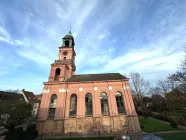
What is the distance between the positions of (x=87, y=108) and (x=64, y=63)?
38.2ft

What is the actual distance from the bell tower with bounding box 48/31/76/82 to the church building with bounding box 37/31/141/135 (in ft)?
1.05

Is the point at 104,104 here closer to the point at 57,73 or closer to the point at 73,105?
the point at 73,105

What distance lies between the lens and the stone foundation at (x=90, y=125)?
1753cm

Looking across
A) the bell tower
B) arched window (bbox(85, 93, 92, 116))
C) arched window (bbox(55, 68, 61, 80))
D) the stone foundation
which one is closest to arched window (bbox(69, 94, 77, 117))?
the stone foundation

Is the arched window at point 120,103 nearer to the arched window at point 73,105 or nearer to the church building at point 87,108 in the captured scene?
the church building at point 87,108

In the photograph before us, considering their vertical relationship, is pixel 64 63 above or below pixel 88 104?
above

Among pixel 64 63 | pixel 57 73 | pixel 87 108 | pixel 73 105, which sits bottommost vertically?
pixel 87 108

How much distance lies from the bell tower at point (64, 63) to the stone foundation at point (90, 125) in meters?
8.84

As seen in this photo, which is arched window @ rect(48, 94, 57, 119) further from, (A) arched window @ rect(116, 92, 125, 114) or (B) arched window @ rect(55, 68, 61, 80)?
(A) arched window @ rect(116, 92, 125, 114)

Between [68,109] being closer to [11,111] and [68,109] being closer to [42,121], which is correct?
[42,121]

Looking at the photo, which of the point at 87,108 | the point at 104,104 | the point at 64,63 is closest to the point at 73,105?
the point at 87,108

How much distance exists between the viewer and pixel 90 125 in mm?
17969

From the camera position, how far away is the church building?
17.8m

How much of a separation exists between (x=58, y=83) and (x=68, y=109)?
18.4 feet
